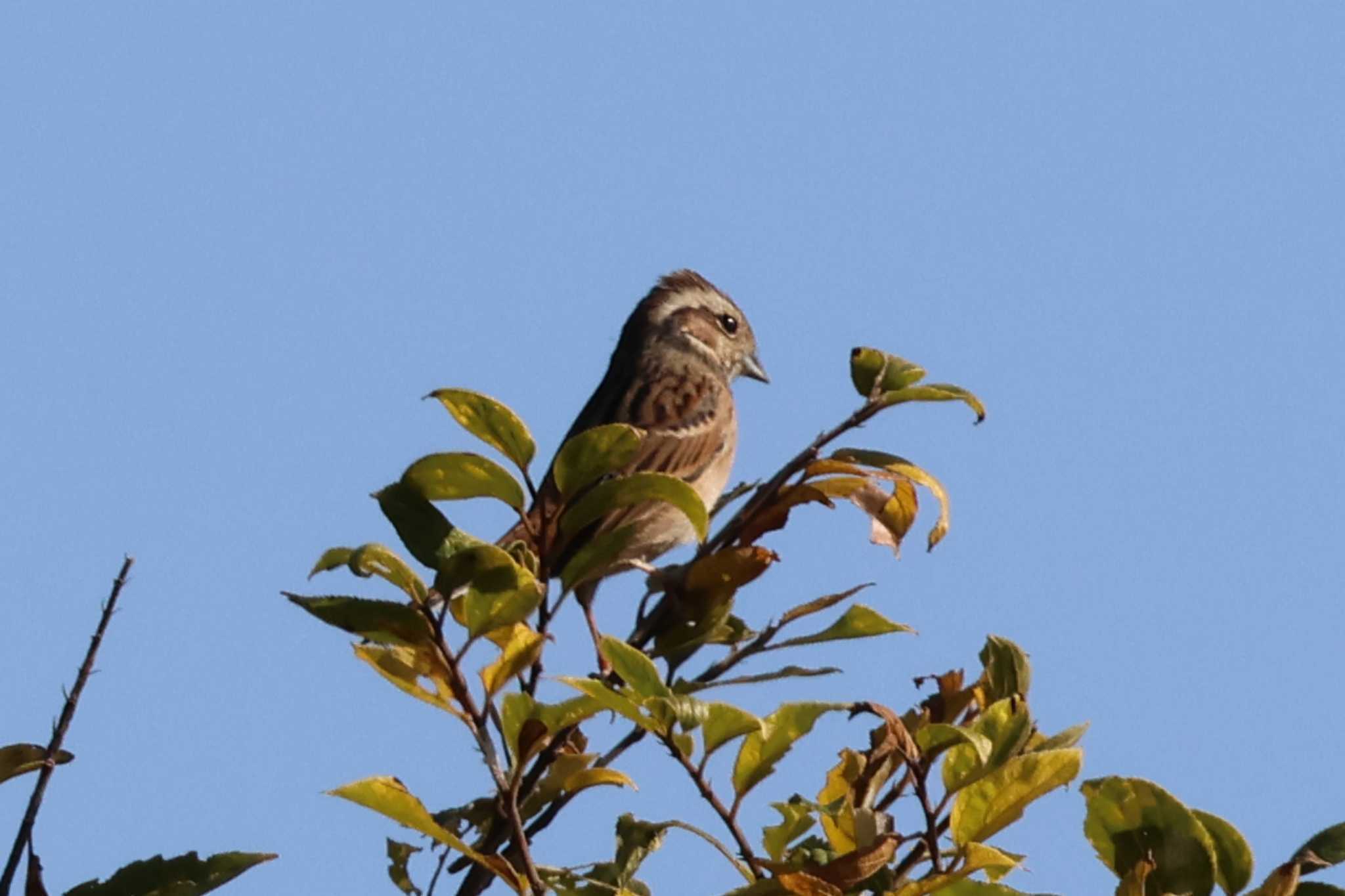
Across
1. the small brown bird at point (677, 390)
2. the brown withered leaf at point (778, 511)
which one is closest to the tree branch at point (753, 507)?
the brown withered leaf at point (778, 511)

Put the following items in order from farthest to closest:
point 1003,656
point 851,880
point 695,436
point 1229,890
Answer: point 695,436 → point 1003,656 → point 1229,890 → point 851,880

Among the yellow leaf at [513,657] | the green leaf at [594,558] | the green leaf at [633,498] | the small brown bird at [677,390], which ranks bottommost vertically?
the yellow leaf at [513,657]

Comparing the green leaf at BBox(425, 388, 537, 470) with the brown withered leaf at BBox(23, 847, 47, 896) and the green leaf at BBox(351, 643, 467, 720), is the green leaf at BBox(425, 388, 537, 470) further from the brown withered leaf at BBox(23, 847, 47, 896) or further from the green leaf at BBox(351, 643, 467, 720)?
the brown withered leaf at BBox(23, 847, 47, 896)

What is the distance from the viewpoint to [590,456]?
105 inches

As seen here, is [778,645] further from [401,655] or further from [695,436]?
[695,436]

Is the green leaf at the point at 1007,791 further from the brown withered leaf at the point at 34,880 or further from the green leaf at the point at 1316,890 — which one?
the brown withered leaf at the point at 34,880

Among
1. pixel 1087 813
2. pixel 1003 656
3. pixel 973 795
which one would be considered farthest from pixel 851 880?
pixel 1003 656

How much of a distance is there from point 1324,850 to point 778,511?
3.02ft

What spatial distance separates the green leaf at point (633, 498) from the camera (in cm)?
256

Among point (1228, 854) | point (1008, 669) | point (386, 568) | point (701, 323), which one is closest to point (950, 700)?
point (1008, 669)

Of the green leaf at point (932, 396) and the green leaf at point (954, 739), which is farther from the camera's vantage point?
the green leaf at point (932, 396)

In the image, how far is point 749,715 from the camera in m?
2.39

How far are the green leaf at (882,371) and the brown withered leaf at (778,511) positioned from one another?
0.18 metres

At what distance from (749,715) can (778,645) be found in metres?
0.50
